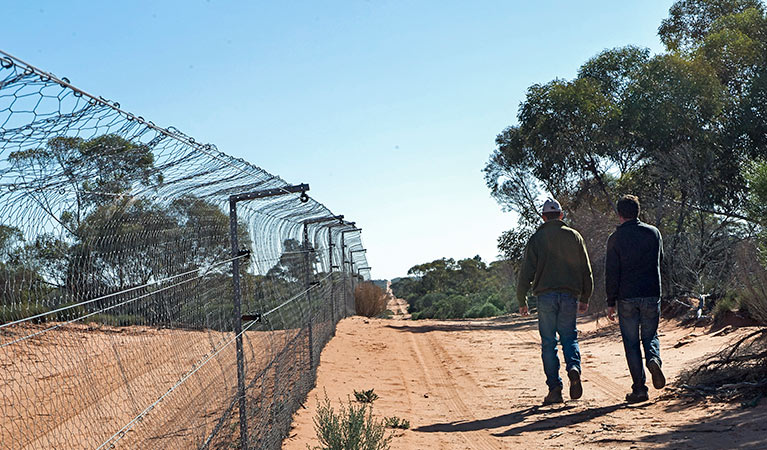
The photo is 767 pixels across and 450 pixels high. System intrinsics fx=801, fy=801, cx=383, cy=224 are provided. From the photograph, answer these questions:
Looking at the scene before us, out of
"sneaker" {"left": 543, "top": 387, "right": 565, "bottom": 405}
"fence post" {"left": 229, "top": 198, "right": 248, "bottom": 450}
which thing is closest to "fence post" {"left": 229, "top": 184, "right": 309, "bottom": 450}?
"fence post" {"left": 229, "top": 198, "right": 248, "bottom": 450}

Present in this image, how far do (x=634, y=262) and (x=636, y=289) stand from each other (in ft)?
0.84

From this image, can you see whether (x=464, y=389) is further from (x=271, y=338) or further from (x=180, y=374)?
(x=180, y=374)

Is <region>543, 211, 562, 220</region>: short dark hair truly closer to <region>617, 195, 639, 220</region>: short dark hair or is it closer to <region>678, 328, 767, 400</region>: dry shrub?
<region>617, 195, 639, 220</region>: short dark hair

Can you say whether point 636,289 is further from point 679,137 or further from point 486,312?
point 486,312

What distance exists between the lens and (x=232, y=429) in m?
6.00

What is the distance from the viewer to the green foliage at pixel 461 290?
34500 mm

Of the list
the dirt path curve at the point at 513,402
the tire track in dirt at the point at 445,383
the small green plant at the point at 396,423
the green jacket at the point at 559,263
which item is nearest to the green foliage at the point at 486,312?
the tire track in dirt at the point at 445,383

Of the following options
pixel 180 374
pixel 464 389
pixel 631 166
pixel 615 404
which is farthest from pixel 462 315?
pixel 180 374

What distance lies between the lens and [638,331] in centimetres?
741

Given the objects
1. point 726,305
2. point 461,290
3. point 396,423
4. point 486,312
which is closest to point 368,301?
point 486,312

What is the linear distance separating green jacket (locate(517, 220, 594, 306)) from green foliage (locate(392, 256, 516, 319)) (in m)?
24.1

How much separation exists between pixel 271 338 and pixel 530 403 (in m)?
2.77

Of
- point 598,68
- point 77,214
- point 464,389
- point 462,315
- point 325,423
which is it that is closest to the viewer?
point 77,214

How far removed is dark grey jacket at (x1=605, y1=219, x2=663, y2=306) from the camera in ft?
24.2
